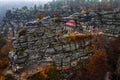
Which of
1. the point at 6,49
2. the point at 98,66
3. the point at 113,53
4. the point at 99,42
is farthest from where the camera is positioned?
the point at 6,49

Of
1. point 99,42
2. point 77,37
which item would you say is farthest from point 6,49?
point 99,42

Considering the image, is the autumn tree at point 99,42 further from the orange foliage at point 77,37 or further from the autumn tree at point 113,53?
the orange foliage at point 77,37

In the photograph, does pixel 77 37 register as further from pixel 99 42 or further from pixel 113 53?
pixel 113 53

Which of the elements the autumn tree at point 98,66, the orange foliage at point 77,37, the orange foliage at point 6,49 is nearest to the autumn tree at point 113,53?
the autumn tree at point 98,66

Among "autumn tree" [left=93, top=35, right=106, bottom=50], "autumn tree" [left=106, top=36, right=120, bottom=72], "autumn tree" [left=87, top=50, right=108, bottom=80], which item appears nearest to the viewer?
"autumn tree" [left=87, top=50, right=108, bottom=80]

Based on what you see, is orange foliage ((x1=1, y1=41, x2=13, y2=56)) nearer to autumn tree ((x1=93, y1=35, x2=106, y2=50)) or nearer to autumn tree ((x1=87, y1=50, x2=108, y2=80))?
autumn tree ((x1=93, y1=35, x2=106, y2=50))

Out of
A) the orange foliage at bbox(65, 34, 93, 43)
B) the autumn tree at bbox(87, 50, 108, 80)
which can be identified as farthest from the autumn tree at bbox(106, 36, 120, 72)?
the orange foliage at bbox(65, 34, 93, 43)

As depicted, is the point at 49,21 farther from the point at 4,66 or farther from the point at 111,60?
the point at 111,60

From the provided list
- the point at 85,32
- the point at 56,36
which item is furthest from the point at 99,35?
the point at 56,36
